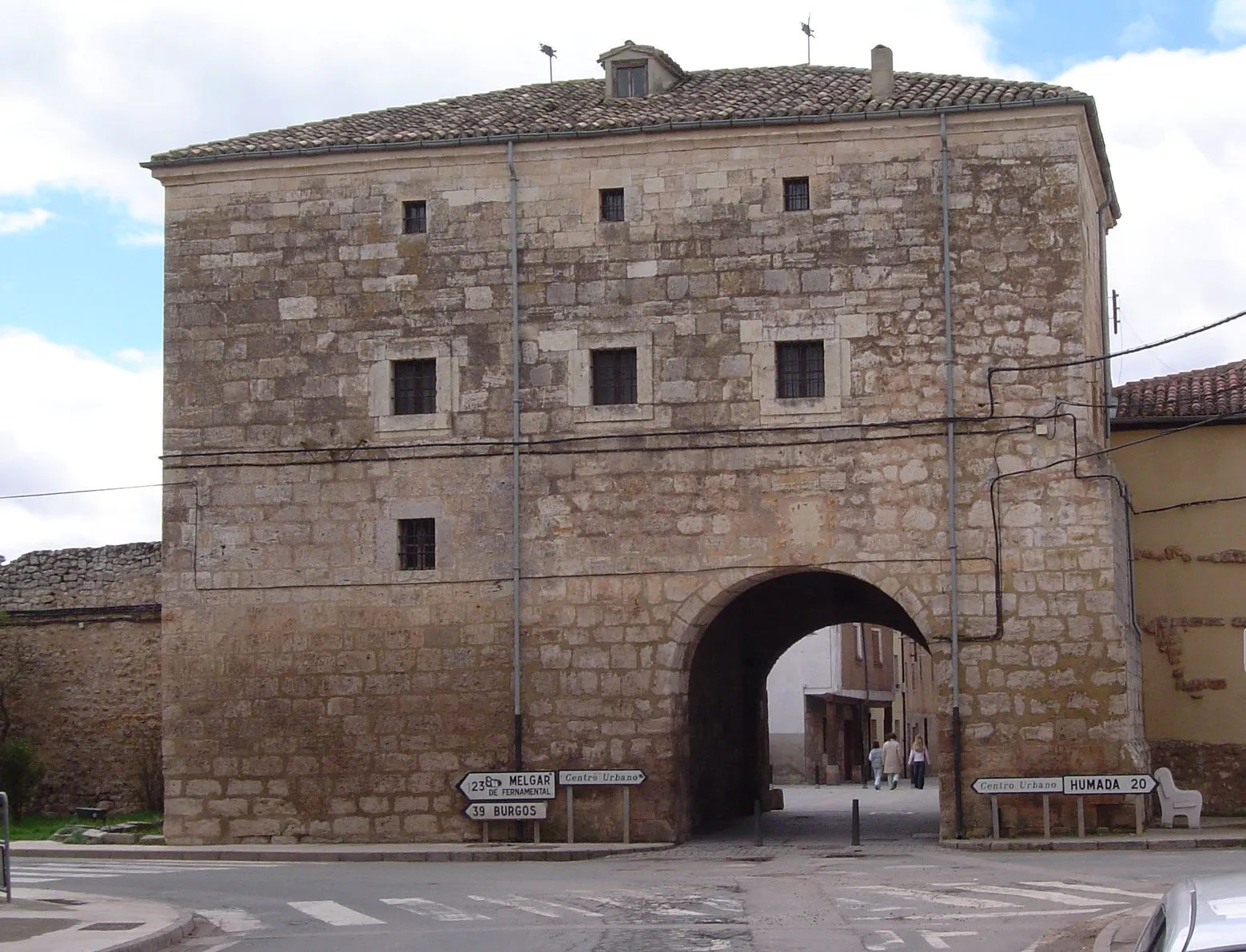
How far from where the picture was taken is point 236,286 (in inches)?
838

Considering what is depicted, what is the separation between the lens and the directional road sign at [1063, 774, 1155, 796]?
18.5 metres

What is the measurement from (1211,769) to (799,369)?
7.32m

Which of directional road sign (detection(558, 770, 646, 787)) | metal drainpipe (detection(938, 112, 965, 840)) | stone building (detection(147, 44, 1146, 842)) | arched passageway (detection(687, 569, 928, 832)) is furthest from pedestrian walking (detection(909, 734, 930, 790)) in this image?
directional road sign (detection(558, 770, 646, 787))

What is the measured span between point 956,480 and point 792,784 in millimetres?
24975

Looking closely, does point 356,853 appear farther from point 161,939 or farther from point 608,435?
point 161,939

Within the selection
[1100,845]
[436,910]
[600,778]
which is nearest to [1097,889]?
[1100,845]

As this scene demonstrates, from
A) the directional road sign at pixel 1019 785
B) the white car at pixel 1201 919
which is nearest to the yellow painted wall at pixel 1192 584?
the directional road sign at pixel 1019 785

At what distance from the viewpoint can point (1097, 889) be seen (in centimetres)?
1365

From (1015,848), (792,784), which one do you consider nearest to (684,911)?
(1015,848)

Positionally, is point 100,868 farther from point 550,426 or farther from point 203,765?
point 550,426

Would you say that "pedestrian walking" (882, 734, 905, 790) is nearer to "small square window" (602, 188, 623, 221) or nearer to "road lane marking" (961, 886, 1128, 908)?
"small square window" (602, 188, 623, 221)

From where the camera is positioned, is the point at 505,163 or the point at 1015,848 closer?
the point at 1015,848

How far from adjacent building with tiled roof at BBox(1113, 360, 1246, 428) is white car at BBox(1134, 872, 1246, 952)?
725 inches

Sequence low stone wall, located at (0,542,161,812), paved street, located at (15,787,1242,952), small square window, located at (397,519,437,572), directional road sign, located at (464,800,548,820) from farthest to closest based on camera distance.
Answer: low stone wall, located at (0,542,161,812)
small square window, located at (397,519,437,572)
directional road sign, located at (464,800,548,820)
paved street, located at (15,787,1242,952)
